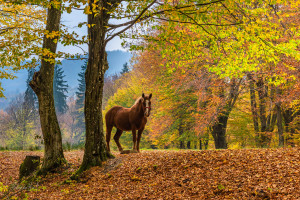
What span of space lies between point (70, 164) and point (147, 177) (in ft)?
13.2

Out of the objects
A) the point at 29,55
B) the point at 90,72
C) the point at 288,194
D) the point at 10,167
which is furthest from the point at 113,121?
the point at 288,194

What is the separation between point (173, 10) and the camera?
593cm

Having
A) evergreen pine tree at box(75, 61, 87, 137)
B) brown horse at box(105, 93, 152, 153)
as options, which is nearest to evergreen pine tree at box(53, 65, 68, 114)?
evergreen pine tree at box(75, 61, 87, 137)

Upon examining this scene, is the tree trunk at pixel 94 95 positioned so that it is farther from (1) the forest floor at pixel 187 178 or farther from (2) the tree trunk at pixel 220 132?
(2) the tree trunk at pixel 220 132

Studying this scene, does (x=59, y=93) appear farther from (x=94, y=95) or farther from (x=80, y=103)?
(x=94, y=95)

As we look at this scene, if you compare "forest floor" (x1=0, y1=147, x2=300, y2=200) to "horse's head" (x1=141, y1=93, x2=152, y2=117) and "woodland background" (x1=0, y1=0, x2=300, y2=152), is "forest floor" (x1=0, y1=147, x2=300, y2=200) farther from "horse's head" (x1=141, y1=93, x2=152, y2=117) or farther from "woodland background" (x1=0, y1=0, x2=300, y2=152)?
"woodland background" (x1=0, y1=0, x2=300, y2=152)

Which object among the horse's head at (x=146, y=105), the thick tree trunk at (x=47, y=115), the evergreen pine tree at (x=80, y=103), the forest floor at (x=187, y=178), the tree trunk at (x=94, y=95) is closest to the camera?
the forest floor at (x=187, y=178)

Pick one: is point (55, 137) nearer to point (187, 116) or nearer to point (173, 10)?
point (173, 10)

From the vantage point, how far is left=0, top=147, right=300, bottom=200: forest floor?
5137 mm

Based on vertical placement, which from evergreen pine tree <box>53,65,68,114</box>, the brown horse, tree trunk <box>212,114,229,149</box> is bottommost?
tree trunk <box>212,114,229,149</box>

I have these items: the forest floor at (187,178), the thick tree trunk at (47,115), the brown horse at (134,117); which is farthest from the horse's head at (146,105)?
the thick tree trunk at (47,115)

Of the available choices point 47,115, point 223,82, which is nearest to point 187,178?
point 47,115

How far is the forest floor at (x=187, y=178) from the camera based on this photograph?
5137 mm

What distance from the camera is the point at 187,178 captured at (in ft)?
20.2
